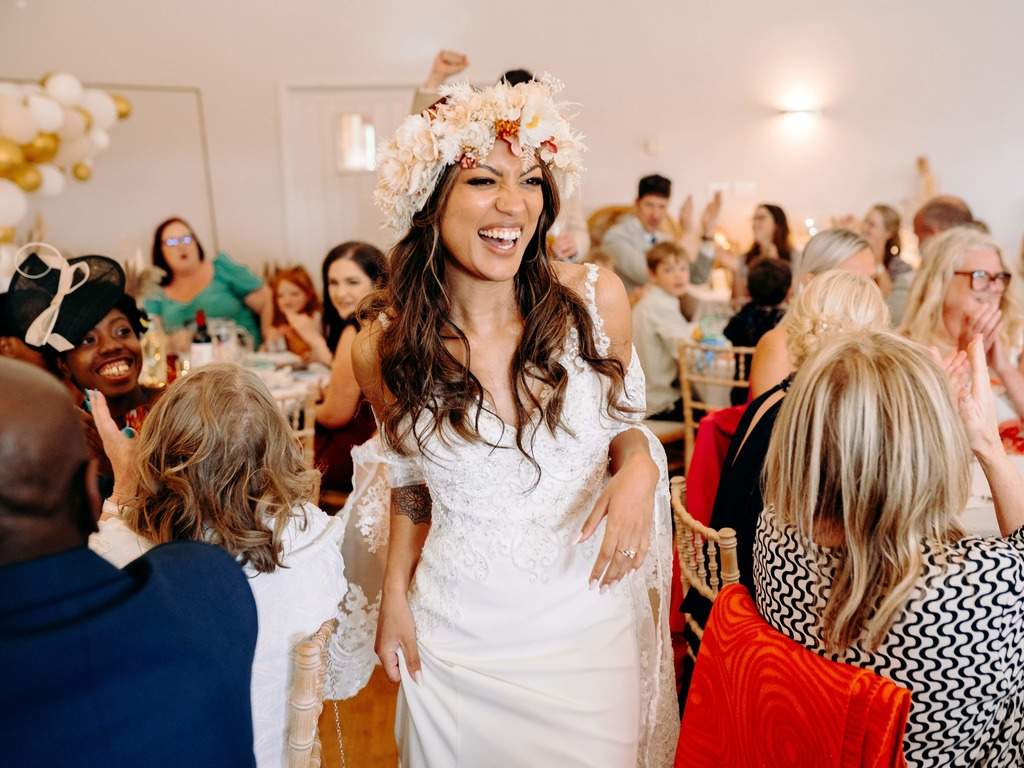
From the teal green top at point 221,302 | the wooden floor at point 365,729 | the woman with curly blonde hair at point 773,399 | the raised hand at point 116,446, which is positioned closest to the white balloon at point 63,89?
the teal green top at point 221,302

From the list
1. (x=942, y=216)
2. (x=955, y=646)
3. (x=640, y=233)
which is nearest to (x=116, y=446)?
(x=955, y=646)

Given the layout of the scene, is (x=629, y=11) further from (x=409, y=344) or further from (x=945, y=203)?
(x=409, y=344)

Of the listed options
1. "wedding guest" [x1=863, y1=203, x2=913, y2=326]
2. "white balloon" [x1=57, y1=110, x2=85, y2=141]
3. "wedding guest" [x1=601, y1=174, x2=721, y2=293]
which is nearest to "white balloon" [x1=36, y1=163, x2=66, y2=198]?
"white balloon" [x1=57, y1=110, x2=85, y2=141]

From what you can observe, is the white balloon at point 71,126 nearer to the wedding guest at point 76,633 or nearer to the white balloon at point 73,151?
the white balloon at point 73,151

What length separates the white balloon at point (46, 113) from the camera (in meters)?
4.57

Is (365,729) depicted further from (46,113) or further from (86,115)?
(86,115)

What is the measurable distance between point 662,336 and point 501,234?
319 cm

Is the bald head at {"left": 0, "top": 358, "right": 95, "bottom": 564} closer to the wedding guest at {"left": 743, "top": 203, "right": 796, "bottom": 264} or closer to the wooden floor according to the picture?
the wooden floor

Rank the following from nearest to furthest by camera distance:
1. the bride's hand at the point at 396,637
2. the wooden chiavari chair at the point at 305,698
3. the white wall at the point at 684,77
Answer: the wooden chiavari chair at the point at 305,698 < the bride's hand at the point at 396,637 < the white wall at the point at 684,77

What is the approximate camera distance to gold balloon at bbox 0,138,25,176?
14.5ft

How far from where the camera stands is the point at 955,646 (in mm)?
1348

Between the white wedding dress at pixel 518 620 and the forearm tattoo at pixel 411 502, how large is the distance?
0.12m

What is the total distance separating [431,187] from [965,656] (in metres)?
1.20

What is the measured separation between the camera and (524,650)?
1726 mm
